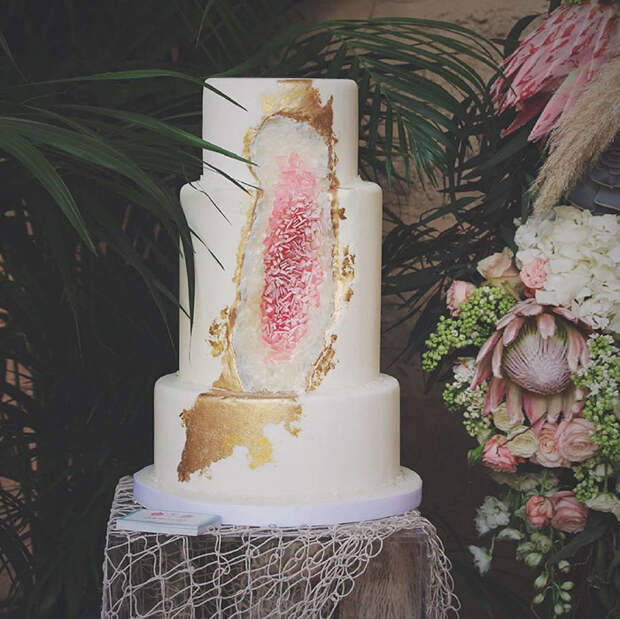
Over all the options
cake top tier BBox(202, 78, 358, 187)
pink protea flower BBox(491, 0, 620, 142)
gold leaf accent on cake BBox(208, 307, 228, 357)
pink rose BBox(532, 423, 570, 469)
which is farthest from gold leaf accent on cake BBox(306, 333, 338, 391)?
pink protea flower BBox(491, 0, 620, 142)

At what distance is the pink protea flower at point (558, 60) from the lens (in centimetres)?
152

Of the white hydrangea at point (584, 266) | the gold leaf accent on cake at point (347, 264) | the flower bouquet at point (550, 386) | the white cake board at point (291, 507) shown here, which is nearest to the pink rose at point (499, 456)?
the flower bouquet at point (550, 386)

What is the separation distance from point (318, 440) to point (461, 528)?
1.04m

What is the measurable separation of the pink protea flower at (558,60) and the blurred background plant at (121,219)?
66 millimetres

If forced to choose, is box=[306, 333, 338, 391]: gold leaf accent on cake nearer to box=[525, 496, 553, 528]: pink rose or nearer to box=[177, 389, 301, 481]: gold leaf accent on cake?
box=[177, 389, 301, 481]: gold leaf accent on cake

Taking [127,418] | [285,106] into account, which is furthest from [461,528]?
[285,106]

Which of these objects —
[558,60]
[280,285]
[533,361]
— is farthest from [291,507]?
[558,60]

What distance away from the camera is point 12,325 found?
6.68 ft

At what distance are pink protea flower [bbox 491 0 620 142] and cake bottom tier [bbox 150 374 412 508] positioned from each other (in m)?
0.50

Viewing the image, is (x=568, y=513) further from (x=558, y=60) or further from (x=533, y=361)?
(x=558, y=60)

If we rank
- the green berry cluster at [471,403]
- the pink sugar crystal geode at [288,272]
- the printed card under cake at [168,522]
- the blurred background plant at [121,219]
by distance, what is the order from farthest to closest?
the blurred background plant at [121,219] → the green berry cluster at [471,403] → the pink sugar crystal geode at [288,272] → the printed card under cake at [168,522]

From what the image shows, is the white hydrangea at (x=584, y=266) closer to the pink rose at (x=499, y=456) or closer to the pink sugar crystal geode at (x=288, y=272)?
the pink rose at (x=499, y=456)

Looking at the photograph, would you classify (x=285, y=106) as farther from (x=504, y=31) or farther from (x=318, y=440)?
(x=504, y=31)

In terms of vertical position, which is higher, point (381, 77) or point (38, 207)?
point (381, 77)
